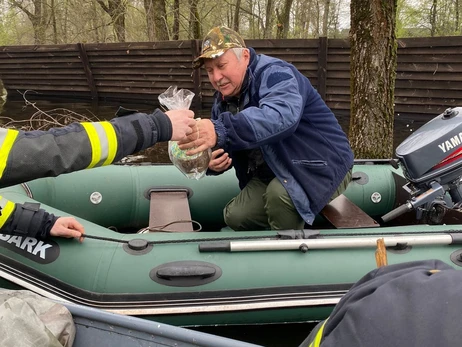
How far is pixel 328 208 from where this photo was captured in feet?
9.89

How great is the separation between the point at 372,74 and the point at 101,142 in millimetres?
2901

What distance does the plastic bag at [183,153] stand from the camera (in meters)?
2.51

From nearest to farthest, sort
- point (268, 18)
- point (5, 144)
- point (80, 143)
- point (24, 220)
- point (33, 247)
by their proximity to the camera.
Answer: point (5, 144), point (80, 143), point (24, 220), point (33, 247), point (268, 18)

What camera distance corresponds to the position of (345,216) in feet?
9.59

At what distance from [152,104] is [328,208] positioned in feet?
28.6

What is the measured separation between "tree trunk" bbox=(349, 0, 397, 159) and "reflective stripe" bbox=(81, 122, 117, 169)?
2.85 metres

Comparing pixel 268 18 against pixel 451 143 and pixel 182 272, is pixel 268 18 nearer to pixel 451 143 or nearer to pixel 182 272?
pixel 451 143

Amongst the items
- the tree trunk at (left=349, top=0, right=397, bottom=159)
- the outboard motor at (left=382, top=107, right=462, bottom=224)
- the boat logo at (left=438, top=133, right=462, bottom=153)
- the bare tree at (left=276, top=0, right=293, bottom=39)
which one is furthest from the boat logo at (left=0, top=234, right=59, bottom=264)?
the bare tree at (left=276, top=0, right=293, bottom=39)

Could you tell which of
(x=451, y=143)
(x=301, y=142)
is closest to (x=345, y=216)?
(x=301, y=142)

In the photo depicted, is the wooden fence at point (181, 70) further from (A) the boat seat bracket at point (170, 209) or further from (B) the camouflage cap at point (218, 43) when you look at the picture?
(B) the camouflage cap at point (218, 43)

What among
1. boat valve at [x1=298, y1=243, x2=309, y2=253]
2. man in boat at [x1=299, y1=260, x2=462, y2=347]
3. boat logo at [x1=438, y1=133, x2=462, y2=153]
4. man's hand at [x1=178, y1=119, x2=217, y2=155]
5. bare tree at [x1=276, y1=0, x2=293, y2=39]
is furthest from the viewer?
bare tree at [x1=276, y1=0, x2=293, y2=39]

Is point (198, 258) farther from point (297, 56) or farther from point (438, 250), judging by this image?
point (297, 56)

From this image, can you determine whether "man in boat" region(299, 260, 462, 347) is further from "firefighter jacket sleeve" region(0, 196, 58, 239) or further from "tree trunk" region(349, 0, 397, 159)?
"tree trunk" region(349, 0, 397, 159)

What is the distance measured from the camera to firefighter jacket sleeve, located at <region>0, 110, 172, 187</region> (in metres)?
1.60
